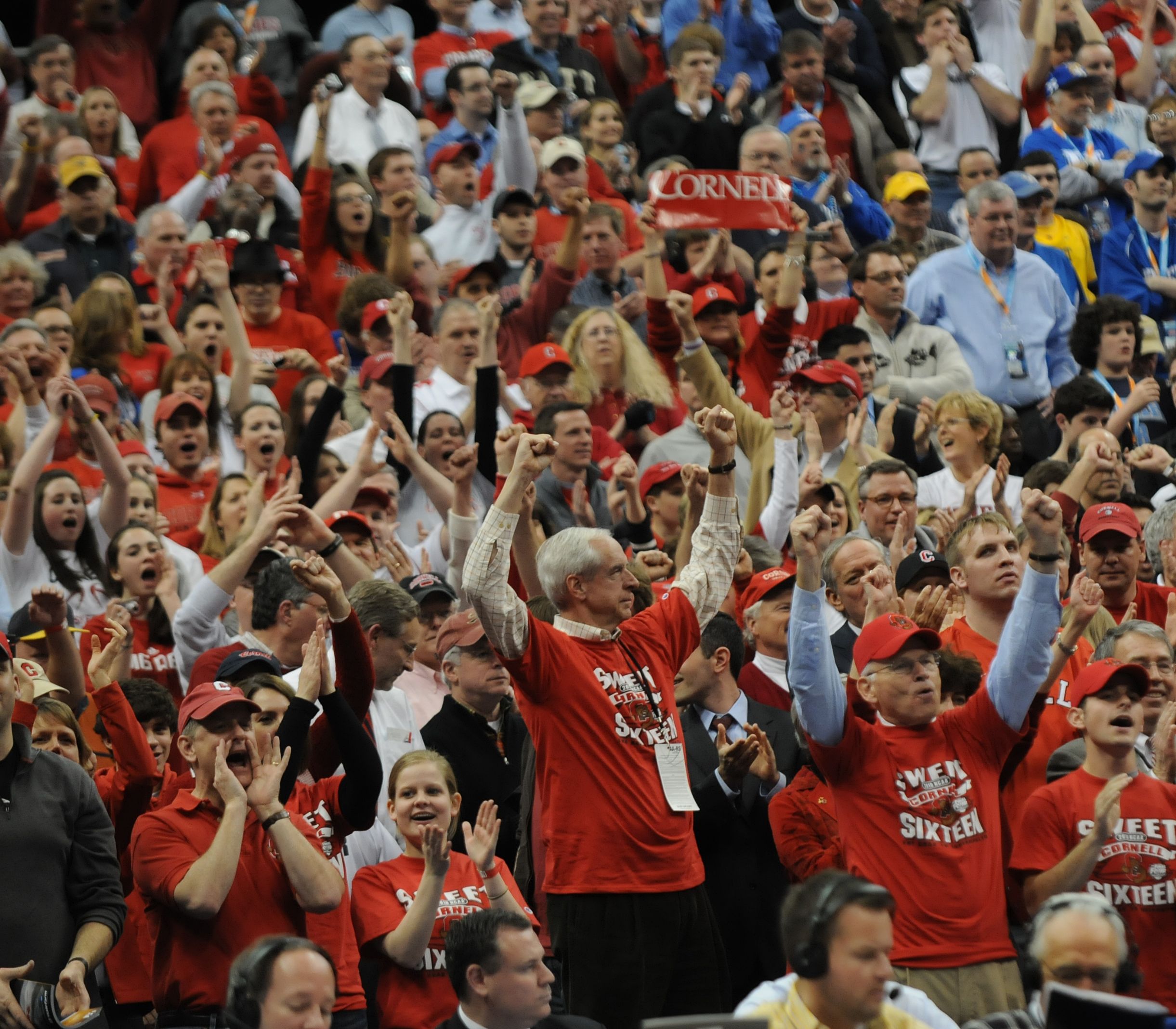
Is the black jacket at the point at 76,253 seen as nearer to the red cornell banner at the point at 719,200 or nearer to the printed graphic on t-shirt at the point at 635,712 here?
the red cornell banner at the point at 719,200

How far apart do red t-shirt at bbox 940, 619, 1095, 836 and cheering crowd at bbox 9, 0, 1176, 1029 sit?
0.06 feet

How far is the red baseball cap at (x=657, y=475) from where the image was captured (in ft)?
27.2

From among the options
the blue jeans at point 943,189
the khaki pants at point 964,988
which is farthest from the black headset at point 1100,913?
the blue jeans at point 943,189

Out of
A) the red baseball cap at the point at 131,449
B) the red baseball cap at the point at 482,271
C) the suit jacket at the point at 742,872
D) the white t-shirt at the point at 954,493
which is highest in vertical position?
the red baseball cap at the point at 482,271

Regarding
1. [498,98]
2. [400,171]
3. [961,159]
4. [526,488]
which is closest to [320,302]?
[400,171]

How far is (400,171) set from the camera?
11.1 metres

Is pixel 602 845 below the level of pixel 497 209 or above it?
below

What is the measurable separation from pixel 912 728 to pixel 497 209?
19.6 ft

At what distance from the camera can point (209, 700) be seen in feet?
17.5

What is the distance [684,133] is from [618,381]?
12.3 ft

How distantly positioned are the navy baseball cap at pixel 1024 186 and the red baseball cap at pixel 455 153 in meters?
3.29

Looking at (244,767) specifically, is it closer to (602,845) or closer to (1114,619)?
(602,845)

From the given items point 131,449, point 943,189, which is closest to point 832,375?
point 131,449

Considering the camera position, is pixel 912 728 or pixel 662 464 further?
pixel 662 464
